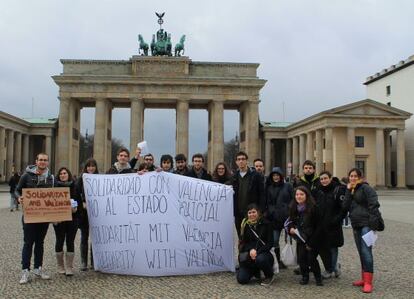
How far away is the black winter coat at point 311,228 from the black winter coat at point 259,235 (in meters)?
0.55

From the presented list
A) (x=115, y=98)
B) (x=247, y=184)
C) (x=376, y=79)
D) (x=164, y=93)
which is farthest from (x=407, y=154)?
(x=247, y=184)

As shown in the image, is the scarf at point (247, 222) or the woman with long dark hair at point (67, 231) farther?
the woman with long dark hair at point (67, 231)

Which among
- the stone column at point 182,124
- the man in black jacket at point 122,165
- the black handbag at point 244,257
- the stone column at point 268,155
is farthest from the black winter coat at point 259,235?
the stone column at point 268,155

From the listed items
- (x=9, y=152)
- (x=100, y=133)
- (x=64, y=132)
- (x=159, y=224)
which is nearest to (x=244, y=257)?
(x=159, y=224)

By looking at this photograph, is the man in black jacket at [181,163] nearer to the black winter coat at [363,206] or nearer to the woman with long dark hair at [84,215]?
the woman with long dark hair at [84,215]

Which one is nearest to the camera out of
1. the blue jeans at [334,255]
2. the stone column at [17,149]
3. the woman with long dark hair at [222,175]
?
the blue jeans at [334,255]

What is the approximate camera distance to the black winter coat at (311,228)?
8.94 meters

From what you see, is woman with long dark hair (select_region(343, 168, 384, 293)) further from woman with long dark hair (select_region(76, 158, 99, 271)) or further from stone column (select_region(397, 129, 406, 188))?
stone column (select_region(397, 129, 406, 188))

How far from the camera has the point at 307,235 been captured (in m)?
8.96

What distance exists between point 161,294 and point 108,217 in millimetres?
2231

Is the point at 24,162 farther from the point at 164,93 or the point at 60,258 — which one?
the point at 60,258

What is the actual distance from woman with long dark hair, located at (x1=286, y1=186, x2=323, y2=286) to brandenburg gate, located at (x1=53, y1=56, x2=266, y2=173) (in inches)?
2020

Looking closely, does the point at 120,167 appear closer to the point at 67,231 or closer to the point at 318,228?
the point at 67,231

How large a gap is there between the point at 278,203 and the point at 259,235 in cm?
142
